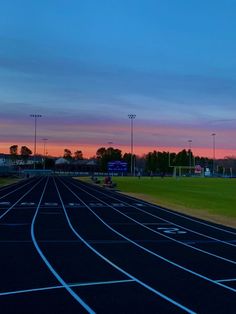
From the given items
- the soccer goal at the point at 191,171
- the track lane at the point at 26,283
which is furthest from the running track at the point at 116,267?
the soccer goal at the point at 191,171

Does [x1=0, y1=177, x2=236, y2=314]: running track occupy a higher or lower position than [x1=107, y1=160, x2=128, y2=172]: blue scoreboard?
lower

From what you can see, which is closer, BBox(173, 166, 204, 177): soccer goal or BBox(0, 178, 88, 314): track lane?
BBox(0, 178, 88, 314): track lane

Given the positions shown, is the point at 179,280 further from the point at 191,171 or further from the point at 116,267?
the point at 191,171

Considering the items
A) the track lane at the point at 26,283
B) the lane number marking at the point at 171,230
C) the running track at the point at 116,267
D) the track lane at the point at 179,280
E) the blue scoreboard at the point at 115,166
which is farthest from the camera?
the blue scoreboard at the point at 115,166

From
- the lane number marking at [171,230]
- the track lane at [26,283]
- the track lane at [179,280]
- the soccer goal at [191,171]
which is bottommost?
the lane number marking at [171,230]

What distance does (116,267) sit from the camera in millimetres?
10719

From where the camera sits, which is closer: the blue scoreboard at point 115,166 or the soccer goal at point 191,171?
the blue scoreboard at point 115,166

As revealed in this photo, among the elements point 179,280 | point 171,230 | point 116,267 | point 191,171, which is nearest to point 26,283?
point 116,267

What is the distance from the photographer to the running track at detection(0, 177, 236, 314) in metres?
7.67

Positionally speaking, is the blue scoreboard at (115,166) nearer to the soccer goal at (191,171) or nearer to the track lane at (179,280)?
the track lane at (179,280)

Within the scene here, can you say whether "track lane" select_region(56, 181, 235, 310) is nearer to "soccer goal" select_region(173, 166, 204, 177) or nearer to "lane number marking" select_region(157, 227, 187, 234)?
"lane number marking" select_region(157, 227, 187, 234)

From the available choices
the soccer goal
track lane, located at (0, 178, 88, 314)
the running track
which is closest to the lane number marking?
the running track

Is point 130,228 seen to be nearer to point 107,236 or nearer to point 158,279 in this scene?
point 107,236

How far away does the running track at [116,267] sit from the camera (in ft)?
25.2
